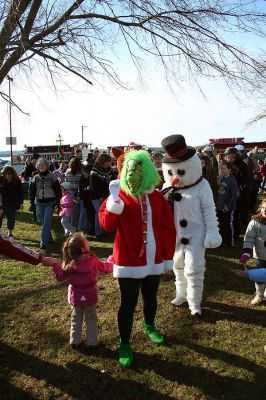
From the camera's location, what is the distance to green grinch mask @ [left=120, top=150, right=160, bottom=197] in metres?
3.37

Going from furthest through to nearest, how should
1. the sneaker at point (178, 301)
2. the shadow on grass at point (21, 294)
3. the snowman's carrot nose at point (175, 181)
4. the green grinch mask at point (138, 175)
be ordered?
Answer: the shadow on grass at point (21, 294)
the sneaker at point (178, 301)
the snowman's carrot nose at point (175, 181)
the green grinch mask at point (138, 175)

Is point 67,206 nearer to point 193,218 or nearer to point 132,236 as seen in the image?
point 193,218

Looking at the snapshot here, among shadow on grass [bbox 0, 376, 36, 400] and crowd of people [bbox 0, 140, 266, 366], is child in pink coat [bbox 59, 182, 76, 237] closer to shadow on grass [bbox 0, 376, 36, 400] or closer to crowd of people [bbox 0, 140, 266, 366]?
crowd of people [bbox 0, 140, 266, 366]

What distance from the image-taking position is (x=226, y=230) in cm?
740

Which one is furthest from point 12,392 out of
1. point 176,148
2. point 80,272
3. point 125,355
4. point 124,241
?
point 176,148

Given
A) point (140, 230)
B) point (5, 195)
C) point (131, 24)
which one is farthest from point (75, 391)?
point (5, 195)

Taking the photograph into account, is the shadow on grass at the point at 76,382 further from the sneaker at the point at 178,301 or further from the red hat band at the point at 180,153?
the red hat band at the point at 180,153

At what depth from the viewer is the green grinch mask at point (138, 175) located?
3.37m

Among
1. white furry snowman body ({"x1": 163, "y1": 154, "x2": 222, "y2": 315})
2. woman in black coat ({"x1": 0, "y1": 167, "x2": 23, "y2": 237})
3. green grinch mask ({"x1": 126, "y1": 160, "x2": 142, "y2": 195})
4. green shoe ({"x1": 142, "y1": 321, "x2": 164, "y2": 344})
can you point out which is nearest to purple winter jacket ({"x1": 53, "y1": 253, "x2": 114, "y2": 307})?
green shoe ({"x1": 142, "y1": 321, "x2": 164, "y2": 344})

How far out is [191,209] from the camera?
4.19 meters

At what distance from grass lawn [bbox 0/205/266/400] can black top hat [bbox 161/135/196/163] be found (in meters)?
1.74

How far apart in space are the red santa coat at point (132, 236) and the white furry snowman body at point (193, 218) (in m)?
0.79

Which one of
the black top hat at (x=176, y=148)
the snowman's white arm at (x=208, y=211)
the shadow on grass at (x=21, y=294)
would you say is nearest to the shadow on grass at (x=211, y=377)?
the snowman's white arm at (x=208, y=211)

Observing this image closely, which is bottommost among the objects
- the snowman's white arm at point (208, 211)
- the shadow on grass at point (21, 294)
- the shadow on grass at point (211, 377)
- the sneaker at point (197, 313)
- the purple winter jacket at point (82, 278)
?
the shadow on grass at point (211, 377)
